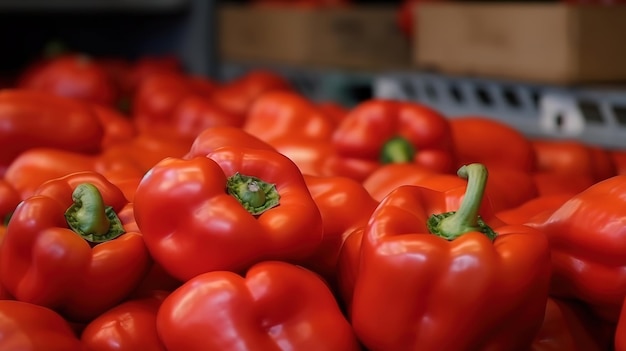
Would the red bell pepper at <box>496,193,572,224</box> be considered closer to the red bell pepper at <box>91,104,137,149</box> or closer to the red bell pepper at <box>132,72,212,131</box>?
the red bell pepper at <box>91,104,137,149</box>

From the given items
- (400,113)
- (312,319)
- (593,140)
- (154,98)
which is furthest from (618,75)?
(312,319)

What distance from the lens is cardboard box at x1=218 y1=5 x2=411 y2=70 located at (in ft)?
10.7

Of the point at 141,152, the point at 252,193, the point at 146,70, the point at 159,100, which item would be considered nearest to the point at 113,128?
the point at 141,152

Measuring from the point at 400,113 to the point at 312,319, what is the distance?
856mm

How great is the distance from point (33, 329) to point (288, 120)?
3.71 ft

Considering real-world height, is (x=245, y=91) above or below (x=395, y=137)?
below

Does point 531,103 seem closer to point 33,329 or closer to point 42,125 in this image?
point 42,125

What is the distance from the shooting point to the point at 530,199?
162cm

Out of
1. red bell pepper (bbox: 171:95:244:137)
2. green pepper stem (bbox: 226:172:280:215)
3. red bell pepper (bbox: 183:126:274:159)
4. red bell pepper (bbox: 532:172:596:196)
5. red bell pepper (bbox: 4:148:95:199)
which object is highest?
red bell pepper (bbox: 183:126:274:159)

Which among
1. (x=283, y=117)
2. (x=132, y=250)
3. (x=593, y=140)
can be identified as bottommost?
(x=593, y=140)

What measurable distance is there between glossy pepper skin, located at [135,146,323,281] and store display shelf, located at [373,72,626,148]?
1239 millimetres

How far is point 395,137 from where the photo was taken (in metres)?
1.86

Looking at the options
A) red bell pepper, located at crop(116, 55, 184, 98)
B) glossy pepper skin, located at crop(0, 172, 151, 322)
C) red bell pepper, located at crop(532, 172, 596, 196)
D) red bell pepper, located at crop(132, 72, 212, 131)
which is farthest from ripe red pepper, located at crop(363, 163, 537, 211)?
red bell pepper, located at crop(116, 55, 184, 98)

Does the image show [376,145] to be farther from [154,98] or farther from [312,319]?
[154,98]
